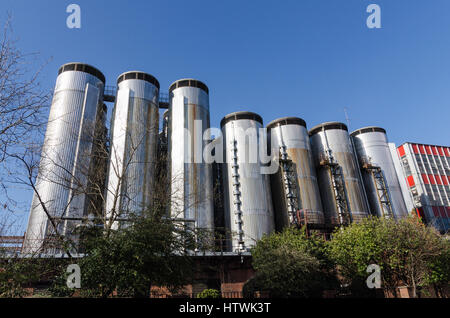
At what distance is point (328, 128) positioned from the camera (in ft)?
151

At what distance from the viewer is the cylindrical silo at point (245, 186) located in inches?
1357

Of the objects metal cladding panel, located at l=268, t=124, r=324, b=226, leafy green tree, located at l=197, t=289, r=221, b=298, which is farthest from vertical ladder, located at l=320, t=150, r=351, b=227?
leafy green tree, located at l=197, t=289, r=221, b=298

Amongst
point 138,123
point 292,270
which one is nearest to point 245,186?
point 138,123

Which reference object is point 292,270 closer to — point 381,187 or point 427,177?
point 381,187

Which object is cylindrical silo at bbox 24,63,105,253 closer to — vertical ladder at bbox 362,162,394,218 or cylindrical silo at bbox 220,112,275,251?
cylindrical silo at bbox 220,112,275,251

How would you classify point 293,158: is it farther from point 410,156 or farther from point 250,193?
point 410,156

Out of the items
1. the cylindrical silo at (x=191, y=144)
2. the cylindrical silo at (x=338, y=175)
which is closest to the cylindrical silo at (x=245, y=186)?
the cylindrical silo at (x=191, y=144)

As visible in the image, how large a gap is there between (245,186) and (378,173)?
23.5 meters

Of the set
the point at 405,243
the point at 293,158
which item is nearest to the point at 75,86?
the point at 293,158

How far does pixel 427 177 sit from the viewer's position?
56969 millimetres

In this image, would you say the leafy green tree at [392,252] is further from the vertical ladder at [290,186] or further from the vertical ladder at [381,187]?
the vertical ladder at [381,187]

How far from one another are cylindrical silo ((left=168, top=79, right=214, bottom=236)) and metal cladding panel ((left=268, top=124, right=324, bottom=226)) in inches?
391
